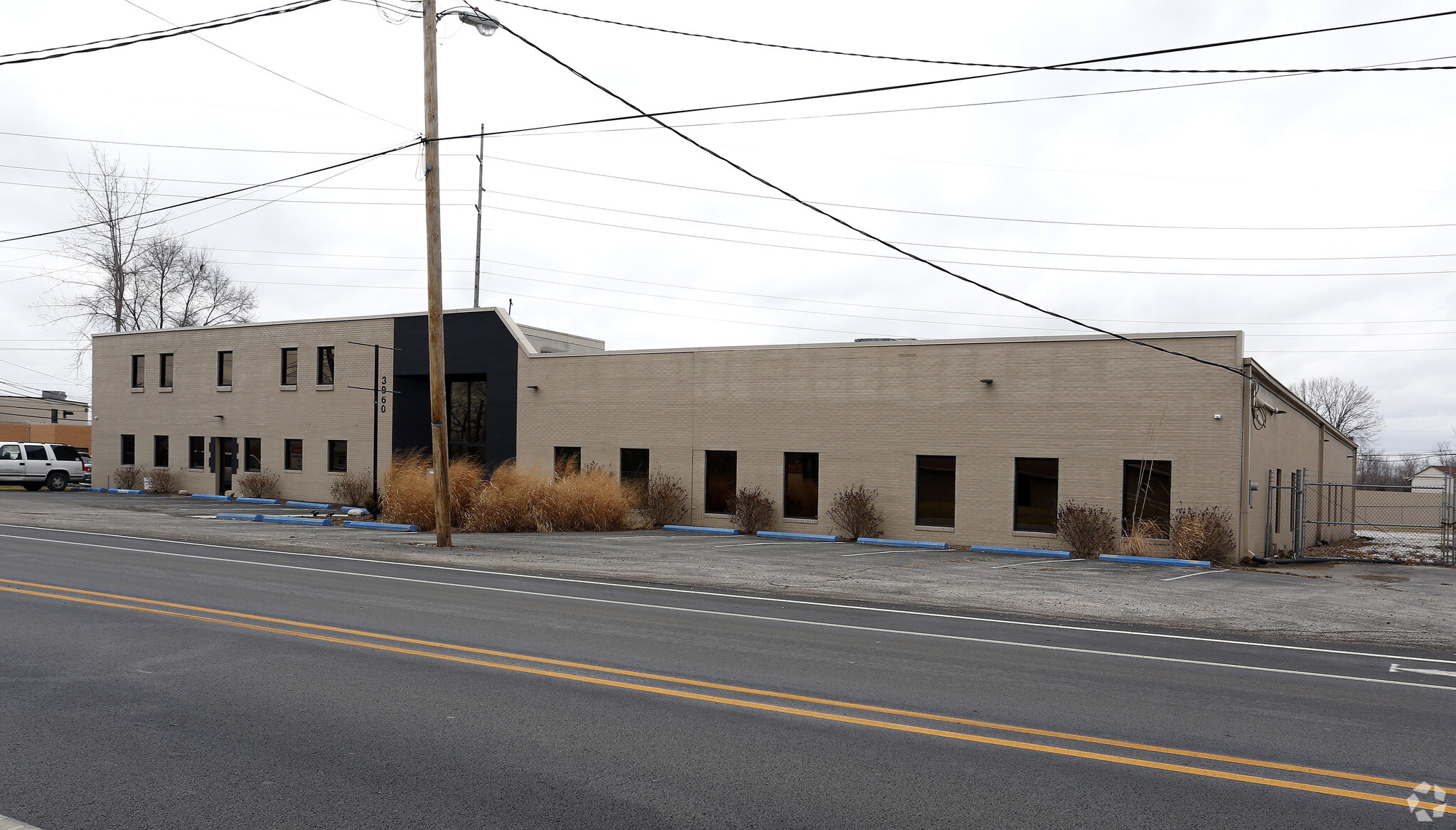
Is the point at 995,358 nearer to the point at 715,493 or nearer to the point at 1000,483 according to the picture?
the point at 1000,483

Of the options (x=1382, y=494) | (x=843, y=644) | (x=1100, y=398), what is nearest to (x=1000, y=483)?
(x=1100, y=398)

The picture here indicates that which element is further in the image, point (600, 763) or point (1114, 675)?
point (1114, 675)

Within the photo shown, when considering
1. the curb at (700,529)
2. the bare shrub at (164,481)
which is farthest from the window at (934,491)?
the bare shrub at (164,481)

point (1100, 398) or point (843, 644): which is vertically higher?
point (1100, 398)

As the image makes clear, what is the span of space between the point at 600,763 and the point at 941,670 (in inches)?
152

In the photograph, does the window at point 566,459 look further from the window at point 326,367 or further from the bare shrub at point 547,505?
the window at point 326,367

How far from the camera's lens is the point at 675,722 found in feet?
20.7

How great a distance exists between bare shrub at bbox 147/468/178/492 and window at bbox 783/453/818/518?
28.3m

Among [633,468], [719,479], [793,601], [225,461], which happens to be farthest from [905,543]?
[225,461]

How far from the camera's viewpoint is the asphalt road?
190 inches

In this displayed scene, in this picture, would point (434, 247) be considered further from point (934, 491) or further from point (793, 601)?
point (934, 491)

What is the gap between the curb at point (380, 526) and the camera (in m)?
25.4

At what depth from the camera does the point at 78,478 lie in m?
41.3

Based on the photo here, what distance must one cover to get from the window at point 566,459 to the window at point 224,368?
1757 centimetres
